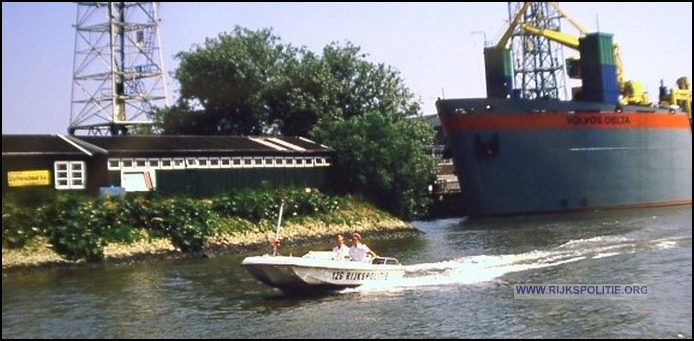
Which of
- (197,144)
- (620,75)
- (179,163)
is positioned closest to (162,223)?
(179,163)

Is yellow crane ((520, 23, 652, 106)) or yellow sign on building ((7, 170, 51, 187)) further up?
yellow crane ((520, 23, 652, 106))

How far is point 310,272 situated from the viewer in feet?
83.6

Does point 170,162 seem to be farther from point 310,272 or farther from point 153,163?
point 310,272

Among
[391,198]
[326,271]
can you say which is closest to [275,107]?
[391,198]

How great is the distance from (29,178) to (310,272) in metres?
10.9

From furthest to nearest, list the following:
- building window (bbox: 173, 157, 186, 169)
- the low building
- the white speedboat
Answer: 1. building window (bbox: 173, 157, 186, 169)
2. the low building
3. the white speedboat

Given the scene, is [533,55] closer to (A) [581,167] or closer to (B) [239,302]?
(A) [581,167]

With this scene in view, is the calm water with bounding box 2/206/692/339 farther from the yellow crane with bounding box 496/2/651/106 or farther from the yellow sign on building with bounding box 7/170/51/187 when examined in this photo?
the yellow crane with bounding box 496/2/651/106

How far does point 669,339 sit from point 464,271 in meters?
11.6

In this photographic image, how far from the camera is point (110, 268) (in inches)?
1254

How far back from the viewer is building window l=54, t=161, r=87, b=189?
35.7 metres

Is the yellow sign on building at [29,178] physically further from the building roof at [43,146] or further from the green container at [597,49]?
the green container at [597,49]

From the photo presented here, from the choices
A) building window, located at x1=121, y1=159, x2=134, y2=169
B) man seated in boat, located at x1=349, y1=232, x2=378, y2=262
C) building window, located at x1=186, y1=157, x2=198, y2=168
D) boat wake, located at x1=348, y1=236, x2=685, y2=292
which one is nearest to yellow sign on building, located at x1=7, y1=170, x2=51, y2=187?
building window, located at x1=121, y1=159, x2=134, y2=169

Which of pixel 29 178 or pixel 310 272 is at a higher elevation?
pixel 29 178
